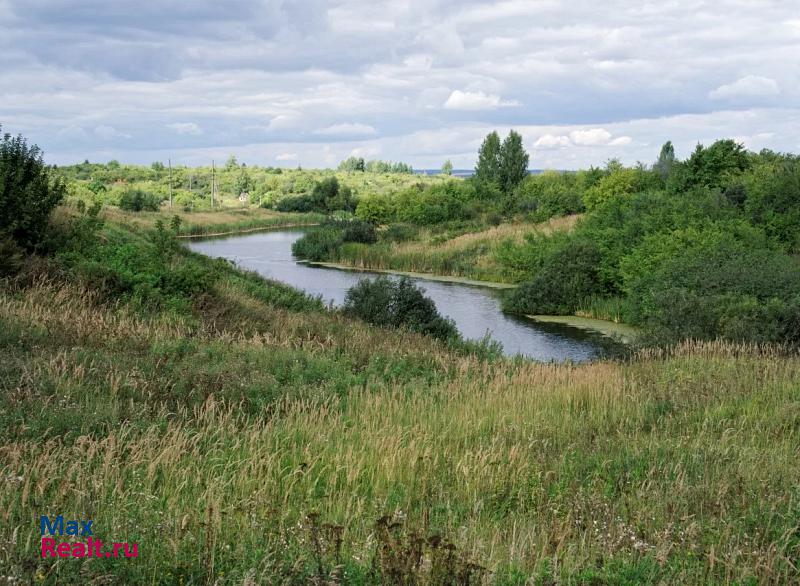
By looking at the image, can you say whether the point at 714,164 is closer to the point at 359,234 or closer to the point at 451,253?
the point at 451,253

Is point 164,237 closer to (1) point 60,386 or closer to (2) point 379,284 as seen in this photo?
(2) point 379,284

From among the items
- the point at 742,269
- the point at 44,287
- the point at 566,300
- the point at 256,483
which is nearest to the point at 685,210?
the point at 566,300

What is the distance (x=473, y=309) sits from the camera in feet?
90.5

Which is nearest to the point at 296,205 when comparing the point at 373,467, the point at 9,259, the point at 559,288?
the point at 559,288

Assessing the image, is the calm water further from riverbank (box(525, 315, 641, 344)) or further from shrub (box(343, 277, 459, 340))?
shrub (box(343, 277, 459, 340))

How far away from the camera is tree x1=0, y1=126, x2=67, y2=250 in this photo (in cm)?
1465

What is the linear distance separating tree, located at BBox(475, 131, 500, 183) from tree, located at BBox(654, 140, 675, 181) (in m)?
17.6

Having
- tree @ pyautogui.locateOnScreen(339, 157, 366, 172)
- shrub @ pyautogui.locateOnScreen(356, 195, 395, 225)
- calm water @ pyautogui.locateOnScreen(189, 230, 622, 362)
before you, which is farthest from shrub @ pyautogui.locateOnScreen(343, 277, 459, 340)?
tree @ pyautogui.locateOnScreen(339, 157, 366, 172)

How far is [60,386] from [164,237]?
11.2 meters

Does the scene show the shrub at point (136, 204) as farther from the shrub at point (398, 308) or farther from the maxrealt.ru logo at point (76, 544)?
the maxrealt.ru logo at point (76, 544)

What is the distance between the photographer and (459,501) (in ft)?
16.0

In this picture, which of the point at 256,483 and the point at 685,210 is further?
the point at 685,210

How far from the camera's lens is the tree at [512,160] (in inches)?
3337

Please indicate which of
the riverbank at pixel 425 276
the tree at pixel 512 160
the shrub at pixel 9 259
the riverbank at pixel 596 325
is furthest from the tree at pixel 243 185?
the shrub at pixel 9 259
